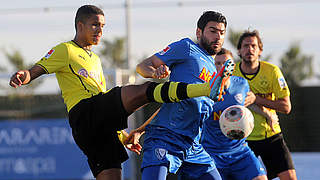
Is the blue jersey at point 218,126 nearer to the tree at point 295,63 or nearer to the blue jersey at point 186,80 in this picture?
the blue jersey at point 186,80

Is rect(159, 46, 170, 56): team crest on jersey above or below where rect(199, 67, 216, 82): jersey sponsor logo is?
above

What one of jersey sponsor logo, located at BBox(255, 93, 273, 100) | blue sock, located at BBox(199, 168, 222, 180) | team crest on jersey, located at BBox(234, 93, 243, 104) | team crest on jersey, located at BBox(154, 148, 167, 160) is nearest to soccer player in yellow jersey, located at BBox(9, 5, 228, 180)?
team crest on jersey, located at BBox(154, 148, 167, 160)

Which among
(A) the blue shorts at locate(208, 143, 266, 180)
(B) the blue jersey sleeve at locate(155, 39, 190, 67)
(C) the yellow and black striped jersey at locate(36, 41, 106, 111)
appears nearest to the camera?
(B) the blue jersey sleeve at locate(155, 39, 190, 67)

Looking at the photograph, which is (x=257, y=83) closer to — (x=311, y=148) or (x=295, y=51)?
(x=311, y=148)

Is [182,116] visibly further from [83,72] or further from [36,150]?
[36,150]

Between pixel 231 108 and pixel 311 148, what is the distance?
8167 millimetres

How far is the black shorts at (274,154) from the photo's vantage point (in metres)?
7.19

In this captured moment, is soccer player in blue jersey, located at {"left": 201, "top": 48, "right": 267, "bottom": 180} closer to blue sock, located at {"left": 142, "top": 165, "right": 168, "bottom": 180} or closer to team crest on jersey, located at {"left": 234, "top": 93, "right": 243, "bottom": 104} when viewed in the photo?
team crest on jersey, located at {"left": 234, "top": 93, "right": 243, "bottom": 104}

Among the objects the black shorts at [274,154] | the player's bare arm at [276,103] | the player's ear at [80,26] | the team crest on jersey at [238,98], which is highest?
the player's ear at [80,26]

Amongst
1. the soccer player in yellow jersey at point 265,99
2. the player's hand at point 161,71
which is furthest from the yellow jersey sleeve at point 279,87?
the player's hand at point 161,71

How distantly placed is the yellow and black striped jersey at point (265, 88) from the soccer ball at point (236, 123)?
150 centimetres

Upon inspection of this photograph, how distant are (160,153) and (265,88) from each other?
9.37 ft

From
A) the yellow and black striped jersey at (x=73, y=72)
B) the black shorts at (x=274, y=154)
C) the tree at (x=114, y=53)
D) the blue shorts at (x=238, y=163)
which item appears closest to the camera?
the yellow and black striped jersey at (x=73, y=72)

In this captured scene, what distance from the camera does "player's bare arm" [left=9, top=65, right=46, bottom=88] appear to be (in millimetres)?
5070
